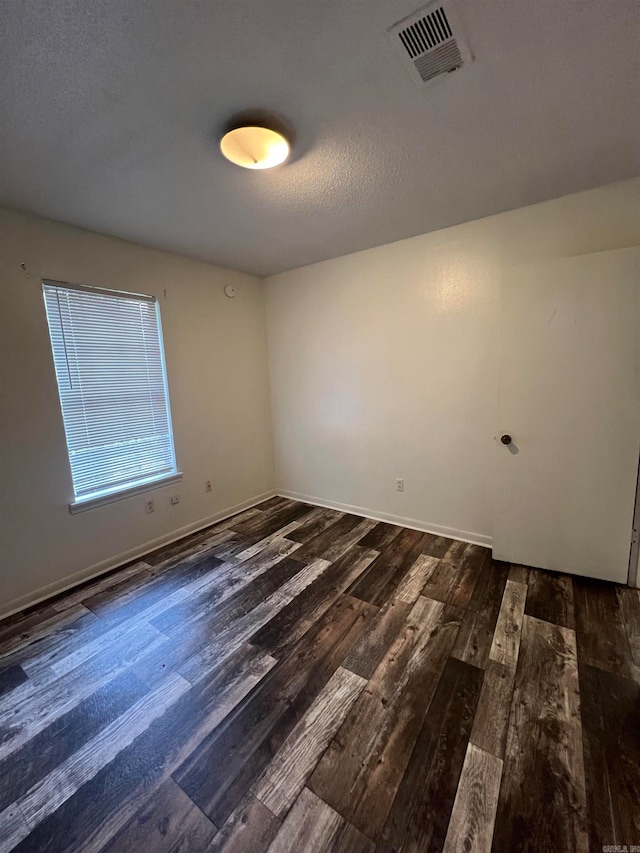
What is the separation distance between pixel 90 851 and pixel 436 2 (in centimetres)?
281

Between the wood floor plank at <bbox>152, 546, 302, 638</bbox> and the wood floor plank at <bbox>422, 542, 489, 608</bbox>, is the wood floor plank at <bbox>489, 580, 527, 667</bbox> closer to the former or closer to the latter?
the wood floor plank at <bbox>422, 542, 489, 608</bbox>

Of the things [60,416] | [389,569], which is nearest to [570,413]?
[389,569]

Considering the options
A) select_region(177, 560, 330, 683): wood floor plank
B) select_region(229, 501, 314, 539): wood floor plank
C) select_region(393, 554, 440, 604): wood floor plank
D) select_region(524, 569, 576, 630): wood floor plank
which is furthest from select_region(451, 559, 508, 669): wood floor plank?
select_region(229, 501, 314, 539): wood floor plank

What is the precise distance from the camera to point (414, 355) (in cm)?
288

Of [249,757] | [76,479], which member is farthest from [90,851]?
[76,479]

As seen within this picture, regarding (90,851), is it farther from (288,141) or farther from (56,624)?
(288,141)

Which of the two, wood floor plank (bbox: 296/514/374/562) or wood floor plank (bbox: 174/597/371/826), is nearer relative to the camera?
wood floor plank (bbox: 174/597/371/826)

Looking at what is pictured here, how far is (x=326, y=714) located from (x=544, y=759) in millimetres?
817

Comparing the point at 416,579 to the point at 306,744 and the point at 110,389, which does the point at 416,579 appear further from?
the point at 110,389

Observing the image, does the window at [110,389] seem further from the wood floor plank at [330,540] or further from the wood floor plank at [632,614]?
the wood floor plank at [632,614]

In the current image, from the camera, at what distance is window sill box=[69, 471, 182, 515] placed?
7.90 ft

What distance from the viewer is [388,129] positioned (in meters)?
1.52

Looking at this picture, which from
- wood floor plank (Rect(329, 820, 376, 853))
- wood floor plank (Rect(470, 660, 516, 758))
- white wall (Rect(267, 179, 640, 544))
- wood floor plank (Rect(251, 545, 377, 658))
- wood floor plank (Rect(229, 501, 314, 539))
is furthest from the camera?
wood floor plank (Rect(229, 501, 314, 539))

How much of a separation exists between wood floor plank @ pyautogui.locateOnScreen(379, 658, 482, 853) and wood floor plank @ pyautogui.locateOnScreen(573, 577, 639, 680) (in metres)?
0.63
